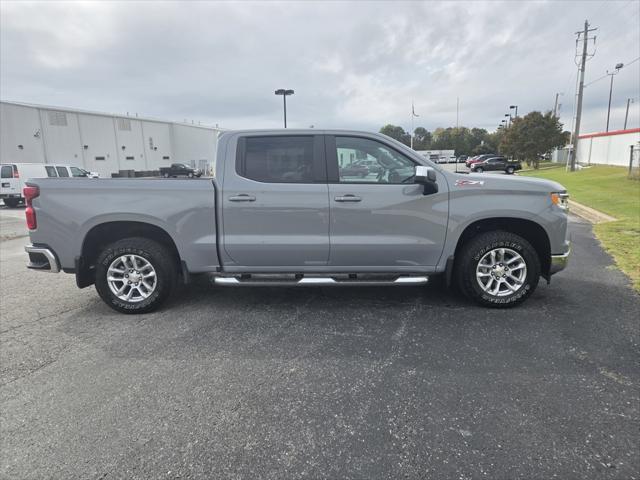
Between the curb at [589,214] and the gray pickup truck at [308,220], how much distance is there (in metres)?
7.88

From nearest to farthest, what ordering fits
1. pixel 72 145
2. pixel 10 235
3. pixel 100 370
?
pixel 100 370 < pixel 10 235 < pixel 72 145

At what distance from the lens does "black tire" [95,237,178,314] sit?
4.48 meters

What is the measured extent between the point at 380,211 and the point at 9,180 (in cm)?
2025

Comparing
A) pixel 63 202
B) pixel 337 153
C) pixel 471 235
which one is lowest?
pixel 471 235

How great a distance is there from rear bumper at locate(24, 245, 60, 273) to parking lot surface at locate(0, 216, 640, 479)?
593 millimetres

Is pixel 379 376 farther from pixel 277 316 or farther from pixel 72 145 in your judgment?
pixel 72 145

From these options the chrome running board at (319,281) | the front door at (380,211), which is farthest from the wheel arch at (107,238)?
the front door at (380,211)

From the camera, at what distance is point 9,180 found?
18328 millimetres

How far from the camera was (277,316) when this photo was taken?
176 inches

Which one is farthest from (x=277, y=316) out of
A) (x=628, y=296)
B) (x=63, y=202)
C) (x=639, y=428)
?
(x=628, y=296)

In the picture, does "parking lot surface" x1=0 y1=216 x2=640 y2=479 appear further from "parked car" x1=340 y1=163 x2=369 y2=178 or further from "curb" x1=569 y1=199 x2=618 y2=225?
"curb" x1=569 y1=199 x2=618 y2=225

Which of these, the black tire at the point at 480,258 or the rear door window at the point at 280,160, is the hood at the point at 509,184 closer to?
the black tire at the point at 480,258

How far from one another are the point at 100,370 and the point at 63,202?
2.01 metres

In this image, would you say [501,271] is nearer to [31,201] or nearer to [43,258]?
[43,258]
